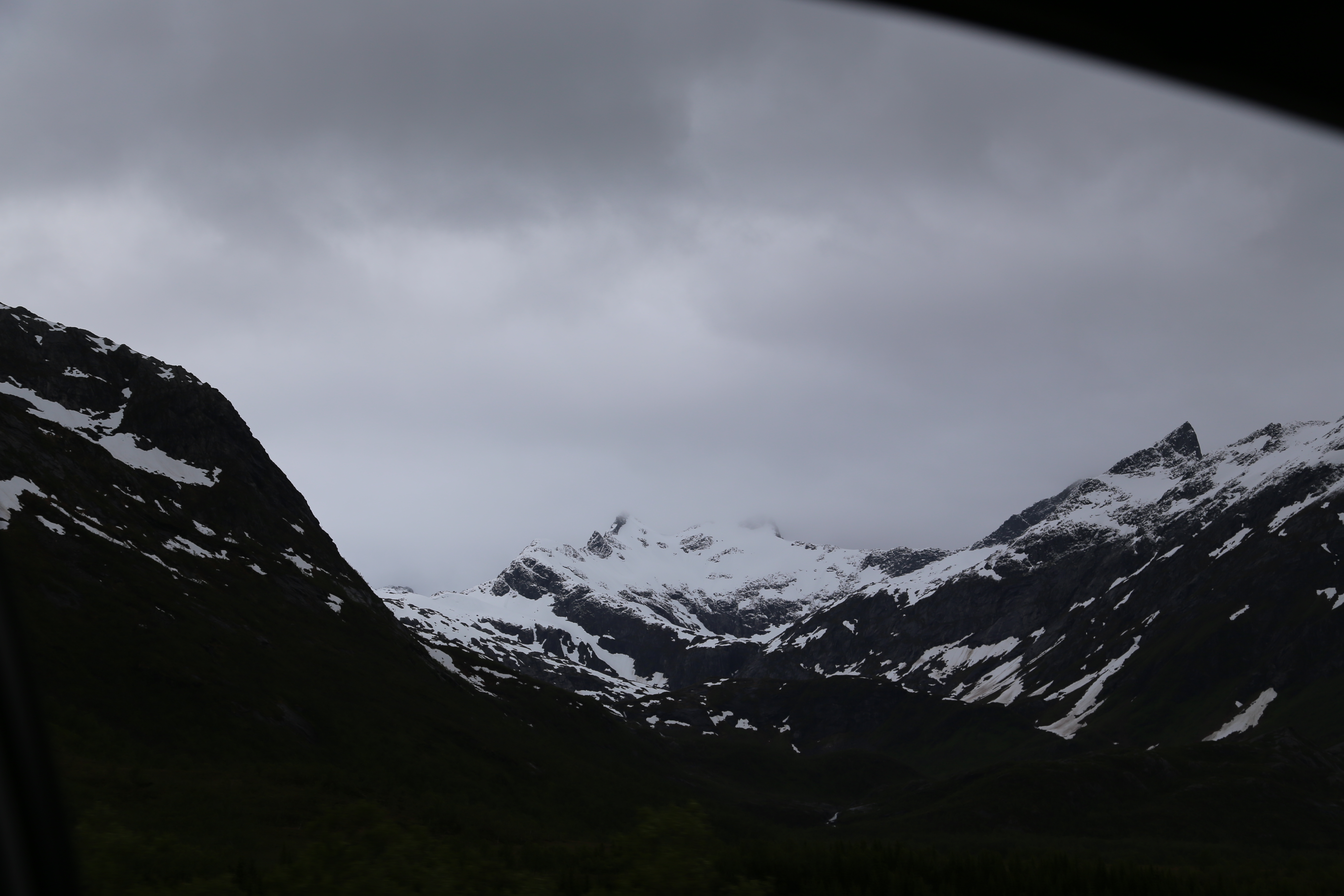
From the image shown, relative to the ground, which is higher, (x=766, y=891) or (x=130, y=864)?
(x=130, y=864)

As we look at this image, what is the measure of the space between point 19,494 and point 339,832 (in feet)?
315

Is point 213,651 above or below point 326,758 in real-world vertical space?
above

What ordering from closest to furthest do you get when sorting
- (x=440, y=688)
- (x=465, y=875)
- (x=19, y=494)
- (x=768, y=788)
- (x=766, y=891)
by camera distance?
(x=465, y=875) < (x=766, y=891) < (x=19, y=494) < (x=440, y=688) < (x=768, y=788)

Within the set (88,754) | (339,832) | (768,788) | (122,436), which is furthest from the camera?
(768,788)

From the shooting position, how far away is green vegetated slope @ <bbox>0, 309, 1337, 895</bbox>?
617 inches

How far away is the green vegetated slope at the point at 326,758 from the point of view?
1568cm

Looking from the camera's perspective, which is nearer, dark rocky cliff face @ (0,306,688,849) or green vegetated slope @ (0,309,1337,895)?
green vegetated slope @ (0,309,1337,895)

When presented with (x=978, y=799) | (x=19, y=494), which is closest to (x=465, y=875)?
(x=19, y=494)

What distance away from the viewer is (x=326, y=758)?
80438 mm

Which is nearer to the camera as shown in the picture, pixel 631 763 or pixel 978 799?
pixel 978 799

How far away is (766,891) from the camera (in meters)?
15.3

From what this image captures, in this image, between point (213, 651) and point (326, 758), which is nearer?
point (326, 758)

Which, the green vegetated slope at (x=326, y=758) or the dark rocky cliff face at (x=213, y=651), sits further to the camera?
the dark rocky cliff face at (x=213, y=651)

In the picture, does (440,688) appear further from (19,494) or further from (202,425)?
(202,425)
